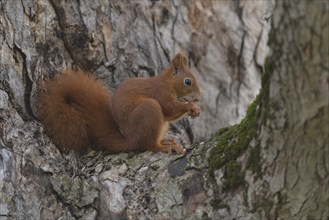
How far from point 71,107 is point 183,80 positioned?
552 mm

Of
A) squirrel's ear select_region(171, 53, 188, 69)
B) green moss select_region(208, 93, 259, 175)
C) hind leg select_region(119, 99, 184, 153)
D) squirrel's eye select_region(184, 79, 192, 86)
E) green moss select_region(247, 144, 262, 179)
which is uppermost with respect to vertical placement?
squirrel's ear select_region(171, 53, 188, 69)

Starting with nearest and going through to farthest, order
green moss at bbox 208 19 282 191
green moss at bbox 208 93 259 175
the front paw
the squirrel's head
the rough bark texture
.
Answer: the rough bark texture
green moss at bbox 208 19 282 191
green moss at bbox 208 93 259 175
the front paw
the squirrel's head

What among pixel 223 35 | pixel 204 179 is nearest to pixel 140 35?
pixel 223 35

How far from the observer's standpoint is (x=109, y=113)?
285cm

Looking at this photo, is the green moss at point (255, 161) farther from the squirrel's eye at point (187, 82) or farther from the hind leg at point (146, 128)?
the squirrel's eye at point (187, 82)

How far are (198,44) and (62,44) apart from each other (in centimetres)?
101

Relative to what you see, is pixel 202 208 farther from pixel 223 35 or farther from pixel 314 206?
pixel 223 35

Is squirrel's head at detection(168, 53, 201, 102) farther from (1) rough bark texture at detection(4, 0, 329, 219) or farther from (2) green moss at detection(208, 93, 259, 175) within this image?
(2) green moss at detection(208, 93, 259, 175)

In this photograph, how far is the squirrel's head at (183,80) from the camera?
118 inches

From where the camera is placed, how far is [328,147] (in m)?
1.90

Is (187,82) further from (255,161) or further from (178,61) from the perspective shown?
(255,161)

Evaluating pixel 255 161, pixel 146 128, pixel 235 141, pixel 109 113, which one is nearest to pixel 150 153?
pixel 146 128

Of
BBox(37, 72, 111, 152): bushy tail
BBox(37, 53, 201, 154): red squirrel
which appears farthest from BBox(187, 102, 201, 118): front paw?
BBox(37, 72, 111, 152): bushy tail

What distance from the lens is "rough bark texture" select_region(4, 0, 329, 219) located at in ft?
6.02
